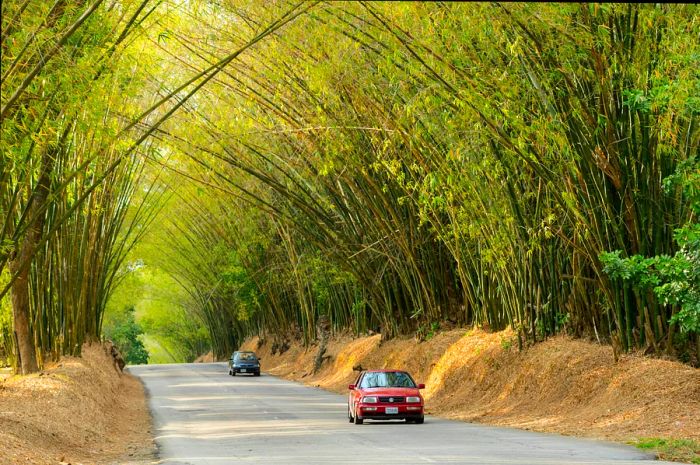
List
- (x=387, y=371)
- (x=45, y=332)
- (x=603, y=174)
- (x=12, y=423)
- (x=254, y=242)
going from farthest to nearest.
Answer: (x=254, y=242) < (x=45, y=332) < (x=387, y=371) < (x=603, y=174) < (x=12, y=423)

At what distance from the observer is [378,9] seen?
10883mm

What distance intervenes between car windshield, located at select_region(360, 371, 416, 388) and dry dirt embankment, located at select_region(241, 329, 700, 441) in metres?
1.14

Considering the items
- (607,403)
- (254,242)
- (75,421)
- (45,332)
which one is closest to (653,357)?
(607,403)

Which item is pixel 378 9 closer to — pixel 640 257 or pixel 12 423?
pixel 640 257

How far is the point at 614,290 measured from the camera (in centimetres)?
1298

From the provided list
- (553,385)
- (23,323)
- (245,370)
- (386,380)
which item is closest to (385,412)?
(386,380)

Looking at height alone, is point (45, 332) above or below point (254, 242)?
below

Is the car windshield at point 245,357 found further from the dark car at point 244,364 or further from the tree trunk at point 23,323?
the tree trunk at point 23,323

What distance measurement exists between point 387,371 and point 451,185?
2.94 meters

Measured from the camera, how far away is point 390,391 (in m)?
14.2

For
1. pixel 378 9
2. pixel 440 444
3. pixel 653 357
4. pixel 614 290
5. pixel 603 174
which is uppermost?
pixel 378 9

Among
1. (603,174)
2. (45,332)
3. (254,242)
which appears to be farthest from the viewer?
(254,242)

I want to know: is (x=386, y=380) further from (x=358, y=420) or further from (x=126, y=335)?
(x=126, y=335)

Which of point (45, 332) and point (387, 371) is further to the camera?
point (45, 332)
